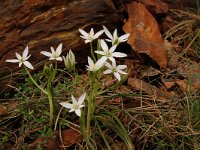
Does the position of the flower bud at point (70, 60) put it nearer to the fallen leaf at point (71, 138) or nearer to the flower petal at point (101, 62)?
the flower petal at point (101, 62)

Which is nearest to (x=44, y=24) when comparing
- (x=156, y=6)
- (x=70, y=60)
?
(x=70, y=60)

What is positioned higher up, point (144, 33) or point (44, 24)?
point (44, 24)

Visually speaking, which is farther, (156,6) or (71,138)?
(156,6)

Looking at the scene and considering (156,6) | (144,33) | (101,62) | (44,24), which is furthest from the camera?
(156,6)

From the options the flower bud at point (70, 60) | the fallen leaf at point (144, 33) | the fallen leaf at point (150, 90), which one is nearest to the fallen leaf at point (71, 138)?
the flower bud at point (70, 60)

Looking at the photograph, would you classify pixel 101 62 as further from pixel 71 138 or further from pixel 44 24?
pixel 44 24

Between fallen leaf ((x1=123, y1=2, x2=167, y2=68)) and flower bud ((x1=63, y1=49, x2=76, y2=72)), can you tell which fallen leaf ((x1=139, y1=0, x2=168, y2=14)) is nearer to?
fallen leaf ((x1=123, y1=2, x2=167, y2=68))
